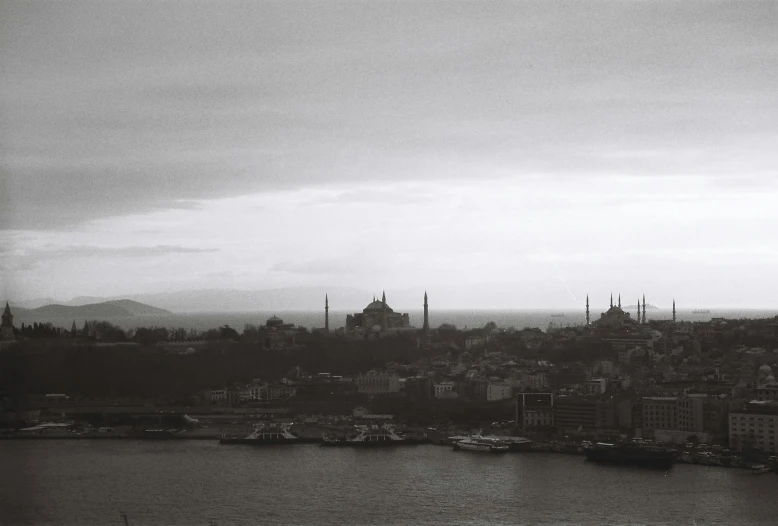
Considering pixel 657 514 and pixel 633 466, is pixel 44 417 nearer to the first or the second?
pixel 633 466

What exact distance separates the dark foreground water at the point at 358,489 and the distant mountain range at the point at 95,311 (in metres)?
1.04

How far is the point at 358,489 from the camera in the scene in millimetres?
9312

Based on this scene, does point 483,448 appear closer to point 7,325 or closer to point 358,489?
point 358,489

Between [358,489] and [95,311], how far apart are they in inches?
362

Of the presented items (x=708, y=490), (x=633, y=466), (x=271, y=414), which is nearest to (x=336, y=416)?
(x=271, y=414)

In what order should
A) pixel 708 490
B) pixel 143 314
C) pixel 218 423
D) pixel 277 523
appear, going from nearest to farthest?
1. pixel 277 523
2. pixel 708 490
3. pixel 218 423
4. pixel 143 314

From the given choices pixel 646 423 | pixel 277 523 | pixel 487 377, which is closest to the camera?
pixel 277 523

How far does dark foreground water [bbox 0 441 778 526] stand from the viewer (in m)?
8.03

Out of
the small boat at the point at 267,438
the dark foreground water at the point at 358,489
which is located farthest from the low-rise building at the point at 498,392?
the dark foreground water at the point at 358,489

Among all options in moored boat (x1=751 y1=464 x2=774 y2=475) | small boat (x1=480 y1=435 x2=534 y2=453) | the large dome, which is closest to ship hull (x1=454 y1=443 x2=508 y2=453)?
small boat (x1=480 y1=435 x2=534 y2=453)

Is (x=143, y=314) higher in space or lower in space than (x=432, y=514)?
higher

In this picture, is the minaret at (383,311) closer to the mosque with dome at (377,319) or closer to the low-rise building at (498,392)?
the mosque with dome at (377,319)

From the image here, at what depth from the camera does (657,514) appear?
27.3 feet

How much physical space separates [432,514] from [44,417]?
6147mm
